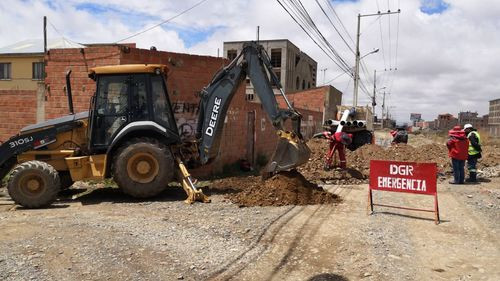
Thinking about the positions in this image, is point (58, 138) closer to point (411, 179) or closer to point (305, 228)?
point (305, 228)

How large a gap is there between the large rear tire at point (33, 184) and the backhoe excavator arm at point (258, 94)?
3.21 m

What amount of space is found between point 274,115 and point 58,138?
15.3 ft

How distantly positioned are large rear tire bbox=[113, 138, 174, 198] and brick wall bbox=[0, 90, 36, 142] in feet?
17.4

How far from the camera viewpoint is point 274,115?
988cm

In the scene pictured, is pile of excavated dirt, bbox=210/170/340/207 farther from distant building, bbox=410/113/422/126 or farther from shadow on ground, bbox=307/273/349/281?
distant building, bbox=410/113/422/126

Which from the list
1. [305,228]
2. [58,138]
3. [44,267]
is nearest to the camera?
[44,267]

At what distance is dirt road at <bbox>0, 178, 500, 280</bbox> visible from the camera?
527 centimetres

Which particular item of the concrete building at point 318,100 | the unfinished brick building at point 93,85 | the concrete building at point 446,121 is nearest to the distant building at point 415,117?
the concrete building at point 446,121

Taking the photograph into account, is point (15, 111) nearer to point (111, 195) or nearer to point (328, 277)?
point (111, 195)

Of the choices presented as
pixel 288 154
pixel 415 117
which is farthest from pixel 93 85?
pixel 415 117

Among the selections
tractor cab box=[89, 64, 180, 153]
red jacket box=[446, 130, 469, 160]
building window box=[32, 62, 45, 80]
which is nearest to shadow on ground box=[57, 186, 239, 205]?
tractor cab box=[89, 64, 180, 153]

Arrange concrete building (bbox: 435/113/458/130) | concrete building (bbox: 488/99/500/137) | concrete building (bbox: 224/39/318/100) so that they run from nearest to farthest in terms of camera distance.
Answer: concrete building (bbox: 488/99/500/137)
concrete building (bbox: 224/39/318/100)
concrete building (bbox: 435/113/458/130)

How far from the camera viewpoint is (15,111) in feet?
42.9

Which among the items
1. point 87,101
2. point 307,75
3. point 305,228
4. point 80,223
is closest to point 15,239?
point 80,223
